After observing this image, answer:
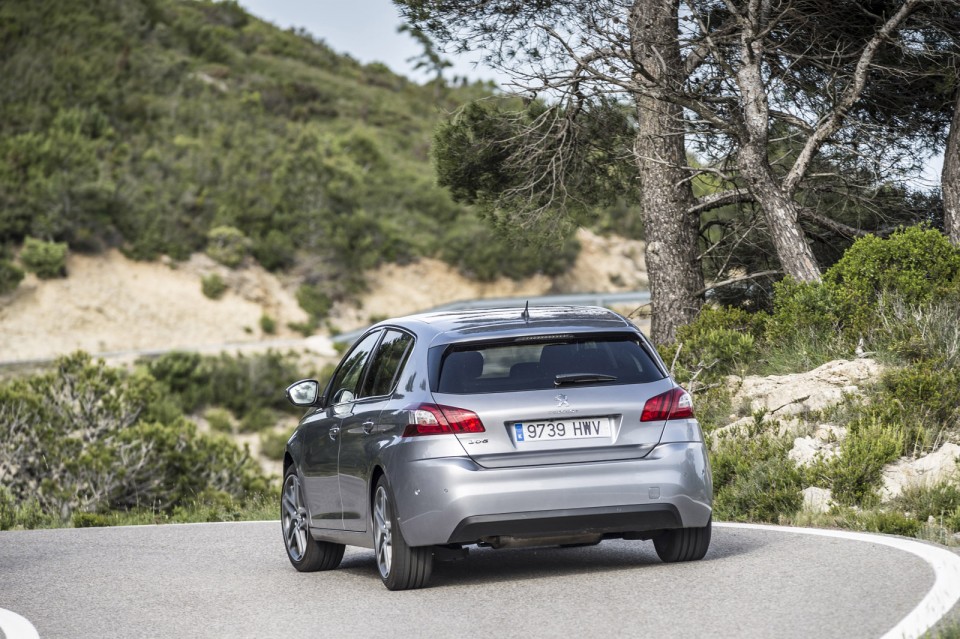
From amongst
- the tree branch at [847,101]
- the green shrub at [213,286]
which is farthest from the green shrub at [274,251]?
the tree branch at [847,101]

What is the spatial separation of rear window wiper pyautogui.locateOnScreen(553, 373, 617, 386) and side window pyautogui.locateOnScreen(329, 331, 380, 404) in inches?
70.9

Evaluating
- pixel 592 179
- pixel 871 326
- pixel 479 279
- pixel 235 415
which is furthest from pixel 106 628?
pixel 479 279

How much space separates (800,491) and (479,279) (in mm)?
57897

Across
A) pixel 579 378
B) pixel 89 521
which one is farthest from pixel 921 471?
pixel 89 521

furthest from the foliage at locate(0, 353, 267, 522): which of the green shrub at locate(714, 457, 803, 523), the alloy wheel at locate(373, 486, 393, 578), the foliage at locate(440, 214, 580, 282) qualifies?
the foliage at locate(440, 214, 580, 282)

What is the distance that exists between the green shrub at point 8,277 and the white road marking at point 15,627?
4933 centimetres

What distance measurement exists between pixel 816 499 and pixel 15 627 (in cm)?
606

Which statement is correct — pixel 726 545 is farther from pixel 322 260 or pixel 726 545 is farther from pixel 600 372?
pixel 322 260

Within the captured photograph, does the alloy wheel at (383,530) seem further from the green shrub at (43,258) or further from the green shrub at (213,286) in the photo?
the green shrub at (213,286)

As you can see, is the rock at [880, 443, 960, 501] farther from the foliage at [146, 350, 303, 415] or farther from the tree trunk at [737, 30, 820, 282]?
the foliage at [146, 350, 303, 415]

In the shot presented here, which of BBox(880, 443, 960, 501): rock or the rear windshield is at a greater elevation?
the rear windshield

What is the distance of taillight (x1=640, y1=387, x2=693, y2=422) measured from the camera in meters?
7.46

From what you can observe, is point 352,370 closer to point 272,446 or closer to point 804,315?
point 804,315

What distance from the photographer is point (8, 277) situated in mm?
54219
